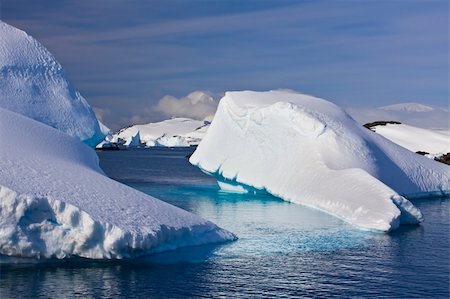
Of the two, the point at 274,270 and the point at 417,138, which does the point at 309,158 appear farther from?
the point at 417,138

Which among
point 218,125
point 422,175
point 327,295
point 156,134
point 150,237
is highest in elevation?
point 156,134

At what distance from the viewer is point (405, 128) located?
60750 mm

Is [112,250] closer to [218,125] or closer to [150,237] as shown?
[150,237]

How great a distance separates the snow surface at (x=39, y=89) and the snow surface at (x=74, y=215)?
7.87 metres

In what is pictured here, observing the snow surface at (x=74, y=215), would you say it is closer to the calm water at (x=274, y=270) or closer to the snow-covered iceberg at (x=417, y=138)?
the calm water at (x=274, y=270)

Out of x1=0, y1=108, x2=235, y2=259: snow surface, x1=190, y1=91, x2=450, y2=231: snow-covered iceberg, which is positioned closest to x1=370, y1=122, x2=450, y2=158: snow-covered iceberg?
x1=190, y1=91, x2=450, y2=231: snow-covered iceberg

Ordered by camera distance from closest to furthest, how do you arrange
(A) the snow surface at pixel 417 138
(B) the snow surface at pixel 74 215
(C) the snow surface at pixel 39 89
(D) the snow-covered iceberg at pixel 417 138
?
1. (B) the snow surface at pixel 74 215
2. (C) the snow surface at pixel 39 89
3. (D) the snow-covered iceberg at pixel 417 138
4. (A) the snow surface at pixel 417 138

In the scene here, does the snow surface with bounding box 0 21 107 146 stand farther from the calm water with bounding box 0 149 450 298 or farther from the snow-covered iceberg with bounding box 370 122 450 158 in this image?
the snow-covered iceberg with bounding box 370 122 450 158

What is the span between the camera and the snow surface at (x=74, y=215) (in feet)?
47.4

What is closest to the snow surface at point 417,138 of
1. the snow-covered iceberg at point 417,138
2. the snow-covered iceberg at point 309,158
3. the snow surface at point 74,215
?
the snow-covered iceberg at point 417,138

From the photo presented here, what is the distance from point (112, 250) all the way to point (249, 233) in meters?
6.43

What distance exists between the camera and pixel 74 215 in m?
14.6

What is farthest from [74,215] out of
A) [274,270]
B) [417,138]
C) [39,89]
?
[417,138]

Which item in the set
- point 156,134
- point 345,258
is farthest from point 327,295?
Result: point 156,134
